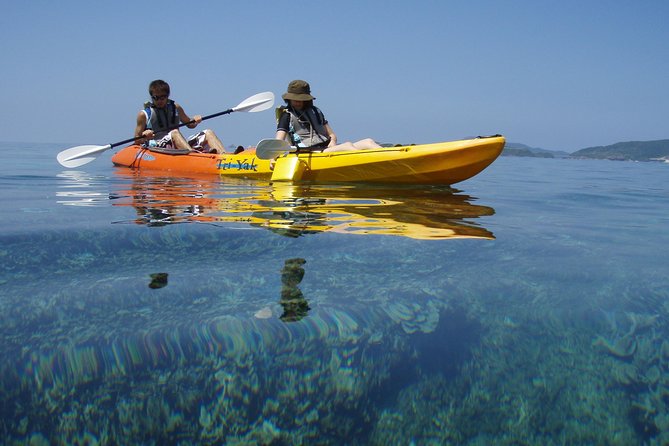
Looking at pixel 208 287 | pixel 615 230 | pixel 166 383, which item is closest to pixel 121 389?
pixel 166 383

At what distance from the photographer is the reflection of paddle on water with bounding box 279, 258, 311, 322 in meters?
2.13

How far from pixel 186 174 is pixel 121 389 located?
9.06 meters

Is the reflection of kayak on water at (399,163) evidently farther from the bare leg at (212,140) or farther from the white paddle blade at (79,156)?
the white paddle blade at (79,156)

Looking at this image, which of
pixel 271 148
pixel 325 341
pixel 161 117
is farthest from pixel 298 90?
pixel 325 341

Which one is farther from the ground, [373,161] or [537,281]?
[373,161]

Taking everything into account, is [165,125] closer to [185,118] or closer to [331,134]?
[185,118]

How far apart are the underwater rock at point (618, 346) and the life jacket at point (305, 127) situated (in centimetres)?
691

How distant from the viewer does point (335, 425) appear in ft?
5.17

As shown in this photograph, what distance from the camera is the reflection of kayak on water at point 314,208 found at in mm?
4141

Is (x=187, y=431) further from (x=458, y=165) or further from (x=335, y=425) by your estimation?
(x=458, y=165)

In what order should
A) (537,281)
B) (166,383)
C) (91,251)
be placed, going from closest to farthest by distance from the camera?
(166,383)
(537,281)
(91,251)

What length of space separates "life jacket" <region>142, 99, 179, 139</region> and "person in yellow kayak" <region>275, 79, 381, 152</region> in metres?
3.32

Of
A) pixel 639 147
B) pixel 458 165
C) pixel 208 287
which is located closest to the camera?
pixel 208 287

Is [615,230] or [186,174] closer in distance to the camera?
[615,230]
